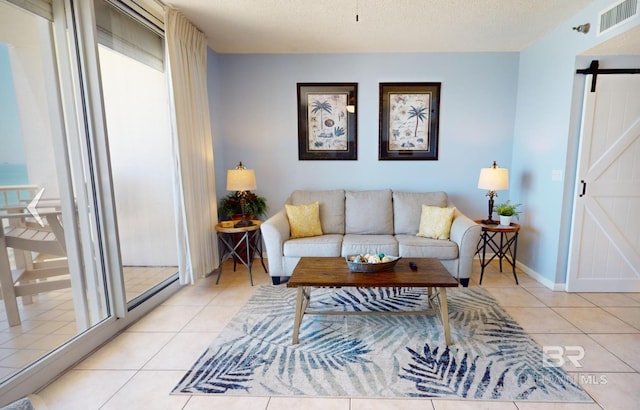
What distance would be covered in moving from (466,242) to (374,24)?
2386mm

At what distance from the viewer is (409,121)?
3.79 metres

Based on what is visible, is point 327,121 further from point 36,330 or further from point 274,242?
point 36,330

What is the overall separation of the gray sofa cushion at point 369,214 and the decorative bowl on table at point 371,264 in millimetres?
1184

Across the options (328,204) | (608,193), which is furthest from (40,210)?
(608,193)

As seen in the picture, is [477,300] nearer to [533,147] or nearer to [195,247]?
[533,147]

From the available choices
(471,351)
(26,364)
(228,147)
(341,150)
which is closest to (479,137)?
(341,150)

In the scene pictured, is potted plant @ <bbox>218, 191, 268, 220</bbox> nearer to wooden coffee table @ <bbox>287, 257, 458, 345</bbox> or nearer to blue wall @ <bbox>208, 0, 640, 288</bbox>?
blue wall @ <bbox>208, 0, 640, 288</bbox>

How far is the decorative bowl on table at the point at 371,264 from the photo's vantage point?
228 centimetres

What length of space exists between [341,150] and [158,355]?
2893 millimetres

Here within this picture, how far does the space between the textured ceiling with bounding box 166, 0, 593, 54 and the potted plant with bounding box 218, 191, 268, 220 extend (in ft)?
5.92

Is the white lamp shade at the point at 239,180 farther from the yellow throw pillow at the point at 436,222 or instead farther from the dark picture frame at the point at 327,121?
the yellow throw pillow at the point at 436,222

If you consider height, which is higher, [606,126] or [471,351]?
[606,126]

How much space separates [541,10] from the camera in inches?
105

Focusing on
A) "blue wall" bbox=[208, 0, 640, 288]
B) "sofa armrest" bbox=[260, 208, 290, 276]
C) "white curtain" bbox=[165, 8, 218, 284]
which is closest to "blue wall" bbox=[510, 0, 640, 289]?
"blue wall" bbox=[208, 0, 640, 288]
